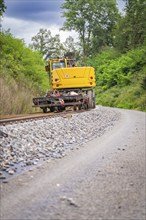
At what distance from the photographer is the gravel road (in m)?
2.62

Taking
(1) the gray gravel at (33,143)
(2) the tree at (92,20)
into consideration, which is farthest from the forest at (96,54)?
(1) the gray gravel at (33,143)

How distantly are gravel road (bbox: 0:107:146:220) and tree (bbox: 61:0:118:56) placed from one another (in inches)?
1691

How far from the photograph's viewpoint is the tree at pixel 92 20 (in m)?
47.2

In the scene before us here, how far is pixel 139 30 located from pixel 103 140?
31.9 metres

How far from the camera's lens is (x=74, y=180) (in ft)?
11.4

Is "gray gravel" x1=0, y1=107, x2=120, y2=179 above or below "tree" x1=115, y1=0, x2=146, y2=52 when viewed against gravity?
below

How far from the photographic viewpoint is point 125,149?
534cm

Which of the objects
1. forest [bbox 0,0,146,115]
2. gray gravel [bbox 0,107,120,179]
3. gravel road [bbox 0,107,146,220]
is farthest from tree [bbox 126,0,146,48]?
gravel road [bbox 0,107,146,220]

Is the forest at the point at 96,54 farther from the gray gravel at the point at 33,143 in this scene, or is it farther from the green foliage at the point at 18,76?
the gray gravel at the point at 33,143

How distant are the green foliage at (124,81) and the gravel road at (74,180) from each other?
1429 centimetres

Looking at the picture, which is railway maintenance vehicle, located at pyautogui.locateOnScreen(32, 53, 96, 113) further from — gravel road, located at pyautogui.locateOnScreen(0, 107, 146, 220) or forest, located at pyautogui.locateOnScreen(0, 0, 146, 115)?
gravel road, located at pyautogui.locateOnScreen(0, 107, 146, 220)

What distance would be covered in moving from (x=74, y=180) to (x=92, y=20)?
46.0 meters

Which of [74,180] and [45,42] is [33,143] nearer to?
[74,180]

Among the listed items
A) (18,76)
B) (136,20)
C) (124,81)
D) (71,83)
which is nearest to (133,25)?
(136,20)
